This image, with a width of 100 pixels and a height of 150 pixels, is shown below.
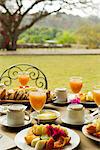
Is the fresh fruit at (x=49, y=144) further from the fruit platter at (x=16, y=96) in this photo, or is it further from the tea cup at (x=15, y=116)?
the fruit platter at (x=16, y=96)

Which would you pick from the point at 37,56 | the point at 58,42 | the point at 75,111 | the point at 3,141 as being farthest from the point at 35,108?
the point at 37,56

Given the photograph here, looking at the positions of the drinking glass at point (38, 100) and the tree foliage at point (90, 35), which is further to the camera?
the tree foliage at point (90, 35)

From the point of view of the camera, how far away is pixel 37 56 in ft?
20.6

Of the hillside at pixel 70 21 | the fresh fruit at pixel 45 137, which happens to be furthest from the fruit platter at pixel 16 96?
the hillside at pixel 70 21

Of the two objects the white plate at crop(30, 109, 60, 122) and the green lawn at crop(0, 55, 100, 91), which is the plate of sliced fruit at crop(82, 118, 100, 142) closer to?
the white plate at crop(30, 109, 60, 122)

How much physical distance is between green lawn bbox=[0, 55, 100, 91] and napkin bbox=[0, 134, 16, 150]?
3976 millimetres

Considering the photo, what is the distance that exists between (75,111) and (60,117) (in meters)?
0.13

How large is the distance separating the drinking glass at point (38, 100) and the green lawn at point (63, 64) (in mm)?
3701

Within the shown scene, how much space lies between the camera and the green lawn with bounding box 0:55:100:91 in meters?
5.49

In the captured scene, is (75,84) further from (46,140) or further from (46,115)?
(46,140)

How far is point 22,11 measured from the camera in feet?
17.4

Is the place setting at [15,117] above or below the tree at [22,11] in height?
below

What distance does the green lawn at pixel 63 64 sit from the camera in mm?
5486

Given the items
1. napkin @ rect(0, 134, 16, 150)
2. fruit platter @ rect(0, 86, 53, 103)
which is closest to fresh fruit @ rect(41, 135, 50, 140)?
napkin @ rect(0, 134, 16, 150)
